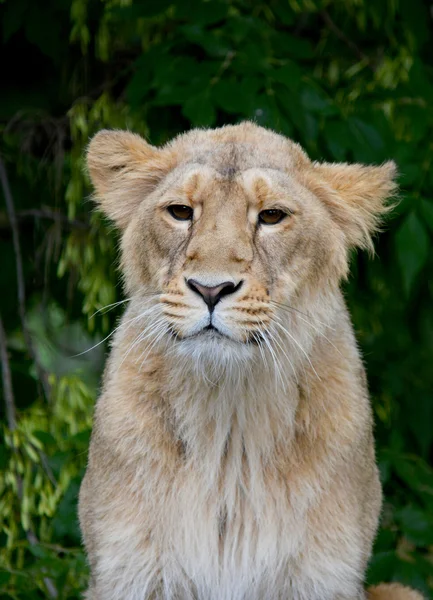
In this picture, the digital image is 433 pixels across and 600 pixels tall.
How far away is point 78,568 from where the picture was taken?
4527 millimetres

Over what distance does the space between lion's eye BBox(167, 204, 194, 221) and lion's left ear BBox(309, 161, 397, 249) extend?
0.49 meters

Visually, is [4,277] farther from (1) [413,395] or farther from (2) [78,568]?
(1) [413,395]

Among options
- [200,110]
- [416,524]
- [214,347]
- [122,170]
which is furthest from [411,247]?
[214,347]

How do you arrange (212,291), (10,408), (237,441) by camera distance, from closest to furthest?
(212,291), (237,441), (10,408)

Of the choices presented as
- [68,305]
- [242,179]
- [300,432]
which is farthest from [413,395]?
[242,179]

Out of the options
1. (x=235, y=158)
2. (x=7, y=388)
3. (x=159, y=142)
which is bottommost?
(x=7, y=388)

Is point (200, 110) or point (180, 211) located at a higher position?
point (200, 110)

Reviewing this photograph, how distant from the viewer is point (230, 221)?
3479 millimetres

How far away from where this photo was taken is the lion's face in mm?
3350


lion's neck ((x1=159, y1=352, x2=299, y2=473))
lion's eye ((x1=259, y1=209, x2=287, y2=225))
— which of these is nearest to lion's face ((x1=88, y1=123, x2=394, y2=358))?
lion's eye ((x1=259, y1=209, x2=287, y2=225))

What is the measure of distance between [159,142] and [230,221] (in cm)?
176

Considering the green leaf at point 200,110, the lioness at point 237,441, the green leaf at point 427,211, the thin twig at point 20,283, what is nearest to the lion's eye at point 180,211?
the lioness at point 237,441

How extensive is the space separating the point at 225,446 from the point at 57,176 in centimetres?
223

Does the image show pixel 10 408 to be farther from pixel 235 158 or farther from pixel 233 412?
pixel 235 158
